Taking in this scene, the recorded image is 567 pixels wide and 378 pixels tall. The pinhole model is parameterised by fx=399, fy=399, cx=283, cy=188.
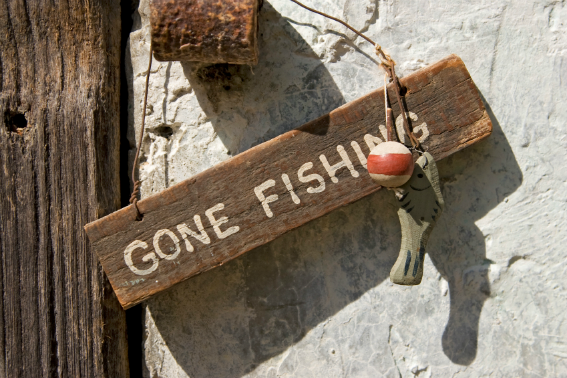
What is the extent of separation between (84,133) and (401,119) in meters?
0.83

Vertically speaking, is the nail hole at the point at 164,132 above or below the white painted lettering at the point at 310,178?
above

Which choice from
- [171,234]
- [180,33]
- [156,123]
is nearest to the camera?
[180,33]

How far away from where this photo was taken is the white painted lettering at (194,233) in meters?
1.03

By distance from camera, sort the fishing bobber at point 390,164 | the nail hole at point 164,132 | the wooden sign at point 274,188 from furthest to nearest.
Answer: the nail hole at point 164,132, the wooden sign at point 274,188, the fishing bobber at point 390,164

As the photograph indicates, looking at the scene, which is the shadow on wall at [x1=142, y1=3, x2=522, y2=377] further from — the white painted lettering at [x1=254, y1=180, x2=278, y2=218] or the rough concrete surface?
the white painted lettering at [x1=254, y1=180, x2=278, y2=218]

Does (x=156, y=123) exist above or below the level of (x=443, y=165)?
above

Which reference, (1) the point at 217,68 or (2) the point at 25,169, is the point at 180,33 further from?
(2) the point at 25,169

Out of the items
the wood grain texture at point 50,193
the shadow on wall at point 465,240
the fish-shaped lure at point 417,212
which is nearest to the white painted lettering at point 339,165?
the fish-shaped lure at point 417,212

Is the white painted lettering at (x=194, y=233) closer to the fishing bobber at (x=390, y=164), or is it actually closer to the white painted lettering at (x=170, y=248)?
the white painted lettering at (x=170, y=248)

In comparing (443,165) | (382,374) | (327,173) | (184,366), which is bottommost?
(382,374)

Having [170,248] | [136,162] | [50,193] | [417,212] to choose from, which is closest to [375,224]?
[417,212]

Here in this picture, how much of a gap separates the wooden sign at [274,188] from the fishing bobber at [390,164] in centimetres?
9

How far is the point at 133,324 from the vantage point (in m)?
1.18

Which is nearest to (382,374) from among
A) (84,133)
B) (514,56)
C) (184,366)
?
(184,366)
